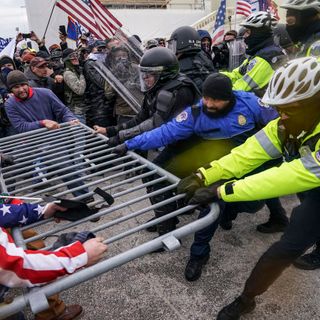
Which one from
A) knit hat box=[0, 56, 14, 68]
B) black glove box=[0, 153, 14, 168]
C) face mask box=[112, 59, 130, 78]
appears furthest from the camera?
knit hat box=[0, 56, 14, 68]

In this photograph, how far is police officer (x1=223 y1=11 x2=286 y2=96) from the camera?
3.67m

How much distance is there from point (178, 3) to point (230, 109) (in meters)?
29.9

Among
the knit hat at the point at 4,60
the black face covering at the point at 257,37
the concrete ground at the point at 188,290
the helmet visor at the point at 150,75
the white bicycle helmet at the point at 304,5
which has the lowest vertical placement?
the concrete ground at the point at 188,290

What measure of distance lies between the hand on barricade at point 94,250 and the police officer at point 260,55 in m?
2.73

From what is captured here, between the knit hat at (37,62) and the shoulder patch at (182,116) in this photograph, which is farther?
the knit hat at (37,62)

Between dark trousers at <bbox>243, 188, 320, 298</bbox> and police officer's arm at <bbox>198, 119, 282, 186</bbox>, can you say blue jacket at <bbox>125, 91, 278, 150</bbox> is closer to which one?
police officer's arm at <bbox>198, 119, 282, 186</bbox>

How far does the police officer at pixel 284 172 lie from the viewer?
6.06 feet

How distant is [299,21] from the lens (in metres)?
3.36

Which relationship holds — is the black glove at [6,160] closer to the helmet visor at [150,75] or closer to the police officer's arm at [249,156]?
the helmet visor at [150,75]

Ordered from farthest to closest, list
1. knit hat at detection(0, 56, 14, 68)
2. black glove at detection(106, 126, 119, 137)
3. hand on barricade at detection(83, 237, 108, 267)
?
knit hat at detection(0, 56, 14, 68)
black glove at detection(106, 126, 119, 137)
hand on barricade at detection(83, 237, 108, 267)

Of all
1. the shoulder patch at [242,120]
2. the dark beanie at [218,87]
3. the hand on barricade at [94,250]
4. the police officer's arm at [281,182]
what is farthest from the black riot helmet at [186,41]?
the hand on barricade at [94,250]

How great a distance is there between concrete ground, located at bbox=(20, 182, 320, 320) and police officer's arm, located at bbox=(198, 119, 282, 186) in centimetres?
100

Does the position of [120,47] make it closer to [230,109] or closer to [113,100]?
[113,100]

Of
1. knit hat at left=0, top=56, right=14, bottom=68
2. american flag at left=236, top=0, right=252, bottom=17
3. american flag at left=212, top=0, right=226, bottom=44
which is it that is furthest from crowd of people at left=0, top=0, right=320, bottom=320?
american flag at left=236, top=0, right=252, bottom=17
